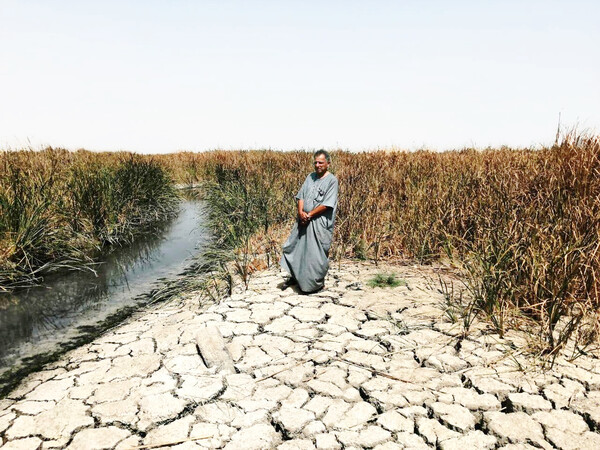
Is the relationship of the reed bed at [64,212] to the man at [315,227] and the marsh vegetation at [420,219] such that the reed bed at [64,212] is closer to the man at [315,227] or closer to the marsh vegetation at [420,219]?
the marsh vegetation at [420,219]

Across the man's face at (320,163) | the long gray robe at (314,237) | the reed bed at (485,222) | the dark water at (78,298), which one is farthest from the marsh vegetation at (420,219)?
the man's face at (320,163)

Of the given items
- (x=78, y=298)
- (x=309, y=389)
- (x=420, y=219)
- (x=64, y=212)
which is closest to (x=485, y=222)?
(x=420, y=219)

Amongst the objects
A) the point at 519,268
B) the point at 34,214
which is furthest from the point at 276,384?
the point at 34,214

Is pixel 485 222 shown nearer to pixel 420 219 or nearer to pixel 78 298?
pixel 420 219

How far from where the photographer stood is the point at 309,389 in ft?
9.13

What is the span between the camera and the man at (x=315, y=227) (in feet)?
13.9

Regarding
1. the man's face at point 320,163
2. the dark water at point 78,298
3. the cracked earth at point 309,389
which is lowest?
the dark water at point 78,298

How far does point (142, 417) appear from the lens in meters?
2.57

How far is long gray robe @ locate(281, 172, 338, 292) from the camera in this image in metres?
4.26

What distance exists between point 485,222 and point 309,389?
11.6ft

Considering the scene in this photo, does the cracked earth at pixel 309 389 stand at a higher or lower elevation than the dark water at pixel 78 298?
higher

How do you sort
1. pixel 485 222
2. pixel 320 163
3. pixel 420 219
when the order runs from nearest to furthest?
pixel 320 163, pixel 485 222, pixel 420 219

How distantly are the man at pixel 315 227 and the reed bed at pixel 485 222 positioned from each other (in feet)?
2.71

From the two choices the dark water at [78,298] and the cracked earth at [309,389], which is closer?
the cracked earth at [309,389]
